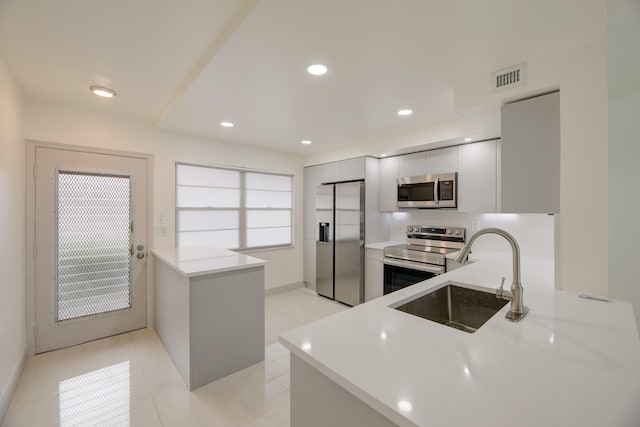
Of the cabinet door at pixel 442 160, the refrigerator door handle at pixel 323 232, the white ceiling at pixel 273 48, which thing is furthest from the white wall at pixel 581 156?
the refrigerator door handle at pixel 323 232

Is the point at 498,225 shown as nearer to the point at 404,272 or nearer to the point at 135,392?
the point at 404,272

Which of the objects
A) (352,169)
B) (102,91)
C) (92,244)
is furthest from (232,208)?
(102,91)

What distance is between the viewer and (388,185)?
12.7 ft

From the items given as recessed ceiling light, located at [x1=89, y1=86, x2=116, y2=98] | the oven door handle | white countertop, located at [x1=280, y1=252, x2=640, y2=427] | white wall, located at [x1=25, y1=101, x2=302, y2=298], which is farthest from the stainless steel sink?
white wall, located at [x1=25, y1=101, x2=302, y2=298]

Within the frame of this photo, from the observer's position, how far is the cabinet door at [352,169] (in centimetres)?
386

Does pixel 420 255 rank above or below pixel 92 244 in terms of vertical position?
below

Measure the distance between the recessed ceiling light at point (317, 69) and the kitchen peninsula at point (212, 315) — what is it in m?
1.64

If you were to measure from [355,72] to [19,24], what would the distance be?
2.05 meters

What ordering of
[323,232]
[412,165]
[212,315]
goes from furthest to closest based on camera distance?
[323,232], [412,165], [212,315]

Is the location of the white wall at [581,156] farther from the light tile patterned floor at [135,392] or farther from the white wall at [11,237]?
the white wall at [11,237]

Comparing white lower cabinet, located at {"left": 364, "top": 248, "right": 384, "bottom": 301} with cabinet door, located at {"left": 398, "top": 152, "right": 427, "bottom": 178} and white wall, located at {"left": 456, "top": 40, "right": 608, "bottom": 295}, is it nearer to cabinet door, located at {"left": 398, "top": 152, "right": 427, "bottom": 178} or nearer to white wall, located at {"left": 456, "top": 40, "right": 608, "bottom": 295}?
cabinet door, located at {"left": 398, "top": 152, "right": 427, "bottom": 178}

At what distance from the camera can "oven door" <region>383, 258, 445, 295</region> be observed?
3.08m

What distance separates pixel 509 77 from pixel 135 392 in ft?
11.8

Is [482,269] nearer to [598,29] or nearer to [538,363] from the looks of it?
[538,363]
